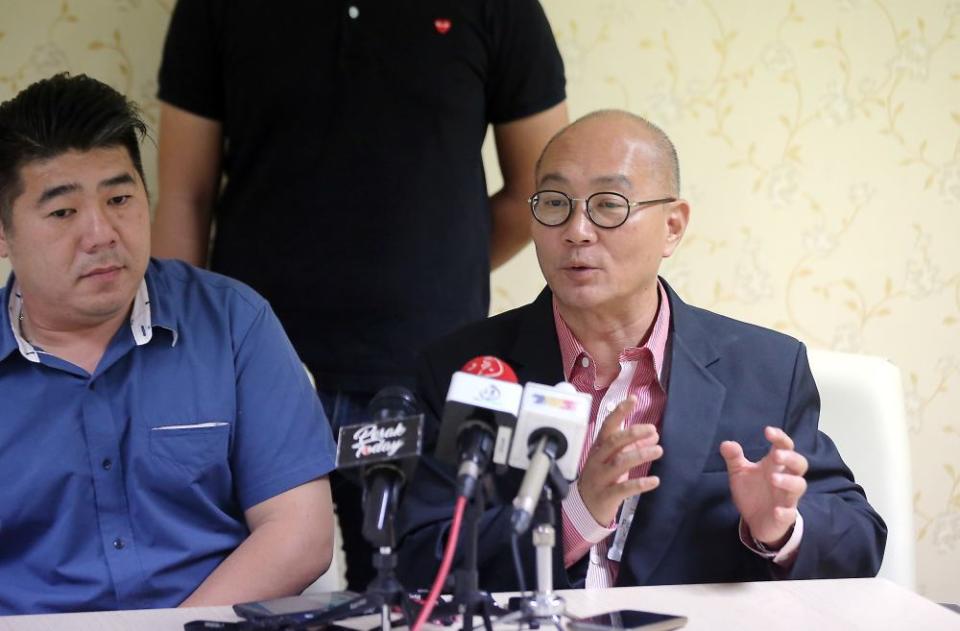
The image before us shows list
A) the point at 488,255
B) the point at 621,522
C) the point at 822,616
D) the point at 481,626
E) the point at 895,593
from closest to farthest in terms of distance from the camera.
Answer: the point at 481,626 → the point at 822,616 → the point at 895,593 → the point at 621,522 → the point at 488,255

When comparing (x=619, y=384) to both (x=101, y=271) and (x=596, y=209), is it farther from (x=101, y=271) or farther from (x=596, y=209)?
(x=101, y=271)

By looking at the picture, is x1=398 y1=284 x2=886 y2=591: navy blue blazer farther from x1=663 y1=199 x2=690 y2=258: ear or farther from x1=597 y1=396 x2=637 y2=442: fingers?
x1=597 y1=396 x2=637 y2=442: fingers

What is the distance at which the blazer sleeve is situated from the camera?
5.44 feet

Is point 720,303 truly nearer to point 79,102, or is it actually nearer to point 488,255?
point 488,255

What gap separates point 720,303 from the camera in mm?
2994

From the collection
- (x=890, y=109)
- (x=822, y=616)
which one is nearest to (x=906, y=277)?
(x=890, y=109)

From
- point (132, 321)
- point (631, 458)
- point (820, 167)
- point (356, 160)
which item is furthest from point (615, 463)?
point (820, 167)

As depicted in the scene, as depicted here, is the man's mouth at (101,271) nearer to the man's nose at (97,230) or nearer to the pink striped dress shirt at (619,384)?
the man's nose at (97,230)

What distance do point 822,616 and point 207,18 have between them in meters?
1.63

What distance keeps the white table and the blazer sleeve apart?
0.24 feet

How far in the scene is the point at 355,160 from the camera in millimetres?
2270

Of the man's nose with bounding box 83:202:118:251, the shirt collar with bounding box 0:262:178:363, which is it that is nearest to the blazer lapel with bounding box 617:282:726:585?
the shirt collar with bounding box 0:262:178:363

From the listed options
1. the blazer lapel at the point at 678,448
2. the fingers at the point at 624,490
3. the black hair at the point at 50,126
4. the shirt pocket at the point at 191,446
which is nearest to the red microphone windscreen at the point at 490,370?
the fingers at the point at 624,490

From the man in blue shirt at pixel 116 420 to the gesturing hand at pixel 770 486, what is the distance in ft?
2.10
